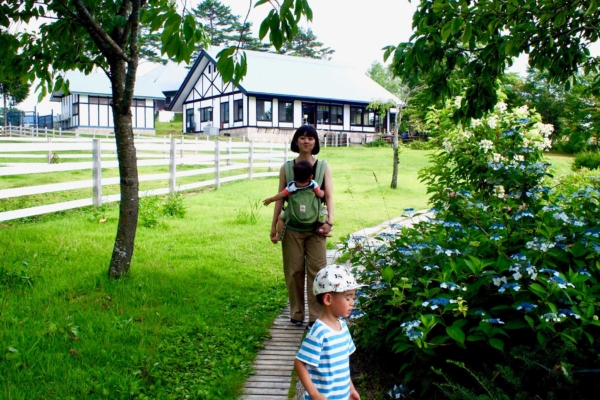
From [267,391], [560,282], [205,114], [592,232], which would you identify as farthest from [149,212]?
[205,114]

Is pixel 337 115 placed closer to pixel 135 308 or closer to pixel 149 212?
pixel 149 212

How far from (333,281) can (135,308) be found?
284 cm

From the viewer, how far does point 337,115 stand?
4453cm

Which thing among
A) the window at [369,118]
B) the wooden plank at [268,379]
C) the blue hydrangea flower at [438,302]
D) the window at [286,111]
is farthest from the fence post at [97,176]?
the window at [369,118]

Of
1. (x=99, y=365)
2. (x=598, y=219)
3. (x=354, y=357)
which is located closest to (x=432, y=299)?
(x=354, y=357)

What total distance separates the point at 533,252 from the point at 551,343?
62cm

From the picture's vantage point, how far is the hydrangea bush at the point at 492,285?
333 centimetres

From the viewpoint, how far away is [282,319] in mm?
5648

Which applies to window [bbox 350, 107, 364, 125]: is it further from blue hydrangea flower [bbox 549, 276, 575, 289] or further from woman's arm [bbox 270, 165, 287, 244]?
blue hydrangea flower [bbox 549, 276, 575, 289]

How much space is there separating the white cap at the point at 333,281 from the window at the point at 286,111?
39482 mm

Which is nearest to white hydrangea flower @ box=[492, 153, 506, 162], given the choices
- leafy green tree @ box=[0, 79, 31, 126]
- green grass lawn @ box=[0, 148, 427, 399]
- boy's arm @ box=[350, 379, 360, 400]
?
green grass lawn @ box=[0, 148, 427, 399]

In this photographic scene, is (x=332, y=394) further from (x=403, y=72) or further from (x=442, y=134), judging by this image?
(x=442, y=134)

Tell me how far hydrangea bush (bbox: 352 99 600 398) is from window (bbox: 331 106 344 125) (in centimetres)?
3960

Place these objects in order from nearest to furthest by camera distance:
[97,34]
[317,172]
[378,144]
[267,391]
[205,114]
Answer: [267,391] → [317,172] → [97,34] → [378,144] → [205,114]
